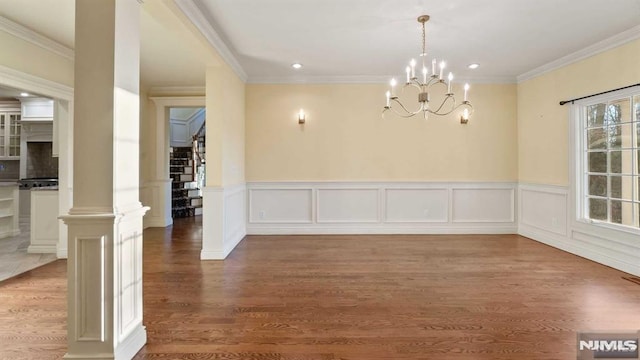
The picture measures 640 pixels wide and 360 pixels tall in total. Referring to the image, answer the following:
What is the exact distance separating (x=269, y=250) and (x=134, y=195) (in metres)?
2.65

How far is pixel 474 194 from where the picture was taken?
5.62 metres

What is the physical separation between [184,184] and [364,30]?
6.40 metres

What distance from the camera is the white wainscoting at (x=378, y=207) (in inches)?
A: 221

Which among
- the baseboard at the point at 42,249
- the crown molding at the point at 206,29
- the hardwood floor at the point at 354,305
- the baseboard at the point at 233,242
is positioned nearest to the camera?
the hardwood floor at the point at 354,305

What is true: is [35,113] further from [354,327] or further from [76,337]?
[354,327]

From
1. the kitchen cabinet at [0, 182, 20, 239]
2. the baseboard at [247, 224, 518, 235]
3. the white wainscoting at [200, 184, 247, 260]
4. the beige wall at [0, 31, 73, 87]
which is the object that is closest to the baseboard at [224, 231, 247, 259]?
the white wainscoting at [200, 184, 247, 260]

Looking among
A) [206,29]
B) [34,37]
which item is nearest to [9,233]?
[34,37]

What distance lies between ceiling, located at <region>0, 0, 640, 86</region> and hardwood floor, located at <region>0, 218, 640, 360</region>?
8.19 feet

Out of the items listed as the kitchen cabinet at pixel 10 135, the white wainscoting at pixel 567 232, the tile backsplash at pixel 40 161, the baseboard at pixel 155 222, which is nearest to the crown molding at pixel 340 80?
the white wainscoting at pixel 567 232

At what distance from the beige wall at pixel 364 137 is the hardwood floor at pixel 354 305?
5.32 ft

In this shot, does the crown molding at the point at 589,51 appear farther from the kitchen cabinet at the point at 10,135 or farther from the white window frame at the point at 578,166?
the kitchen cabinet at the point at 10,135

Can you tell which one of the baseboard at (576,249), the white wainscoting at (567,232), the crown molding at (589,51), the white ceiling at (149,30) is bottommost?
the baseboard at (576,249)

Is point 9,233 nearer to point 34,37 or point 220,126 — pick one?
point 34,37

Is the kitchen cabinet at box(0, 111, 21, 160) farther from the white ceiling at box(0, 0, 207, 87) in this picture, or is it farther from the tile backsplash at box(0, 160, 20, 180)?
the white ceiling at box(0, 0, 207, 87)
